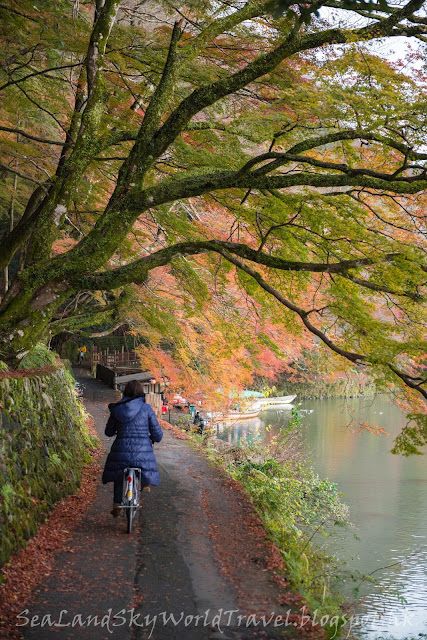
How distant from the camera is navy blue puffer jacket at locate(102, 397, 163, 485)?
6.13 metres

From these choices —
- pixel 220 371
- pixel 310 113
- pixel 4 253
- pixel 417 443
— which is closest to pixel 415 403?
pixel 417 443

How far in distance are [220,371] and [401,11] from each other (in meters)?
11.8

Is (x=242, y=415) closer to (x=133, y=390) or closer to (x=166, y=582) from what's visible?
(x=133, y=390)

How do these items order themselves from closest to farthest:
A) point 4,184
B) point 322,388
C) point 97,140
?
point 97,140, point 4,184, point 322,388

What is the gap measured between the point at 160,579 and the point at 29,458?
2.26 meters

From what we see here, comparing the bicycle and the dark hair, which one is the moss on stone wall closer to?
the bicycle

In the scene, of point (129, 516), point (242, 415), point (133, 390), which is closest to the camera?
point (129, 516)

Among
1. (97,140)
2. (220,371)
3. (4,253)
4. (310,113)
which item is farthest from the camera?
(220,371)

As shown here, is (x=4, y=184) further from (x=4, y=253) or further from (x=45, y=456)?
(x=45, y=456)

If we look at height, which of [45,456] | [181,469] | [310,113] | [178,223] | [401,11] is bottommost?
[181,469]

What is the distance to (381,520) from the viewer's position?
1376cm

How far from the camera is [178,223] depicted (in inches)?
352

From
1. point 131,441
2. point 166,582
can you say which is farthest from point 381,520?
point 166,582

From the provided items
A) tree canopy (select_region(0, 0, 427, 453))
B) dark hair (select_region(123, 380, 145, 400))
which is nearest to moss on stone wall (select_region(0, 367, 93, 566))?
tree canopy (select_region(0, 0, 427, 453))
